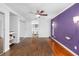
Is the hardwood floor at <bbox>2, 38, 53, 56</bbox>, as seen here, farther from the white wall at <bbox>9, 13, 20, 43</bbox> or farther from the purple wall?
the white wall at <bbox>9, 13, 20, 43</bbox>

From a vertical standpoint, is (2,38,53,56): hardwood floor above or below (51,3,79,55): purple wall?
below

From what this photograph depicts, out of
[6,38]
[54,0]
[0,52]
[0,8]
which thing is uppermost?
[0,8]

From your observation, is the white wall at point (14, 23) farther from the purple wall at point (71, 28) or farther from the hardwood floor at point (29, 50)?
the purple wall at point (71, 28)

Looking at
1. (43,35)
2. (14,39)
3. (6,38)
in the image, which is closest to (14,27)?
(14,39)

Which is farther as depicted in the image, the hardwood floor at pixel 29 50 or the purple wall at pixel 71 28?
the hardwood floor at pixel 29 50

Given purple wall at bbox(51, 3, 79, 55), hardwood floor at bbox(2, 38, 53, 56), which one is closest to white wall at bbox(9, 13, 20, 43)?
hardwood floor at bbox(2, 38, 53, 56)

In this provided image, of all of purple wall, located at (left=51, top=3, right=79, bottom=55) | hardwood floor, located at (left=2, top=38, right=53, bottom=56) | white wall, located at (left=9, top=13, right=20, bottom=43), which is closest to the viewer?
purple wall, located at (left=51, top=3, right=79, bottom=55)

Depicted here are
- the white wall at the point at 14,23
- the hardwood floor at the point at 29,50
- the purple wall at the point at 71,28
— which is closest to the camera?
the purple wall at the point at 71,28

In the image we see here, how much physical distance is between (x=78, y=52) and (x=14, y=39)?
225 inches

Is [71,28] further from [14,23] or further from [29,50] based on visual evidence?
[14,23]

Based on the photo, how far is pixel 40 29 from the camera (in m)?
15.2

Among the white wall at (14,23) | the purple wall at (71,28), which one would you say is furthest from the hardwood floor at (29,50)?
the white wall at (14,23)

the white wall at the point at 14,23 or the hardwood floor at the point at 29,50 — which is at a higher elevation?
the white wall at the point at 14,23

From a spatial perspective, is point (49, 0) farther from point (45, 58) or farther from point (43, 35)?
point (43, 35)
